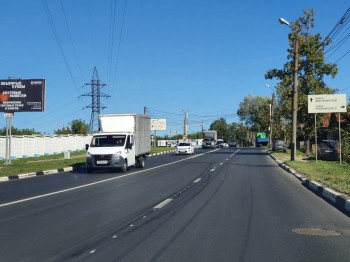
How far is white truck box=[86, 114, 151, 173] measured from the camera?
23.1 m

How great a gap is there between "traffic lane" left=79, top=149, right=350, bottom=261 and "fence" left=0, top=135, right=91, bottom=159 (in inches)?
1183

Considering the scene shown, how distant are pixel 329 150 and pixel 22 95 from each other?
2245 centimetres

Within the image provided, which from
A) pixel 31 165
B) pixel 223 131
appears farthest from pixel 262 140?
A: pixel 31 165

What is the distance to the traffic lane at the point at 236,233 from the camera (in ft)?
21.1

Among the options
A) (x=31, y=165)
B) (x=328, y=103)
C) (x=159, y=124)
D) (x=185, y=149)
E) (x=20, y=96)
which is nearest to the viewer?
(x=328, y=103)

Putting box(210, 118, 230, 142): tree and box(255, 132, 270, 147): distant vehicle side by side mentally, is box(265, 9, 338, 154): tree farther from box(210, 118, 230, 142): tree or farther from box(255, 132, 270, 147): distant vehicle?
box(210, 118, 230, 142): tree

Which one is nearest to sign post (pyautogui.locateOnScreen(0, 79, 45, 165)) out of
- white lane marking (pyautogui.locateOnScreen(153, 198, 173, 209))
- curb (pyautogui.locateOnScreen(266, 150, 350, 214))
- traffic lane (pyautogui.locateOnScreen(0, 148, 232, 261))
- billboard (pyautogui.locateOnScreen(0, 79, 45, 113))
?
billboard (pyautogui.locateOnScreen(0, 79, 45, 113))

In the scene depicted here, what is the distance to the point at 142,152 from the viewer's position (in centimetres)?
2723

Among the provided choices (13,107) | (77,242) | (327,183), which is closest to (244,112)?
(13,107)

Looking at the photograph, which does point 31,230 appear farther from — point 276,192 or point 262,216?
point 276,192

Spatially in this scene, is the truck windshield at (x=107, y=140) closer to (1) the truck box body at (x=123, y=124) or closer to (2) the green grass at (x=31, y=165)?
(1) the truck box body at (x=123, y=124)

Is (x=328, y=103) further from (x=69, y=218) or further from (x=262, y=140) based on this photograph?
(x=262, y=140)

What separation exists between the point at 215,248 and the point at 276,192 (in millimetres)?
7892

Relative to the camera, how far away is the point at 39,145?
45656 mm
